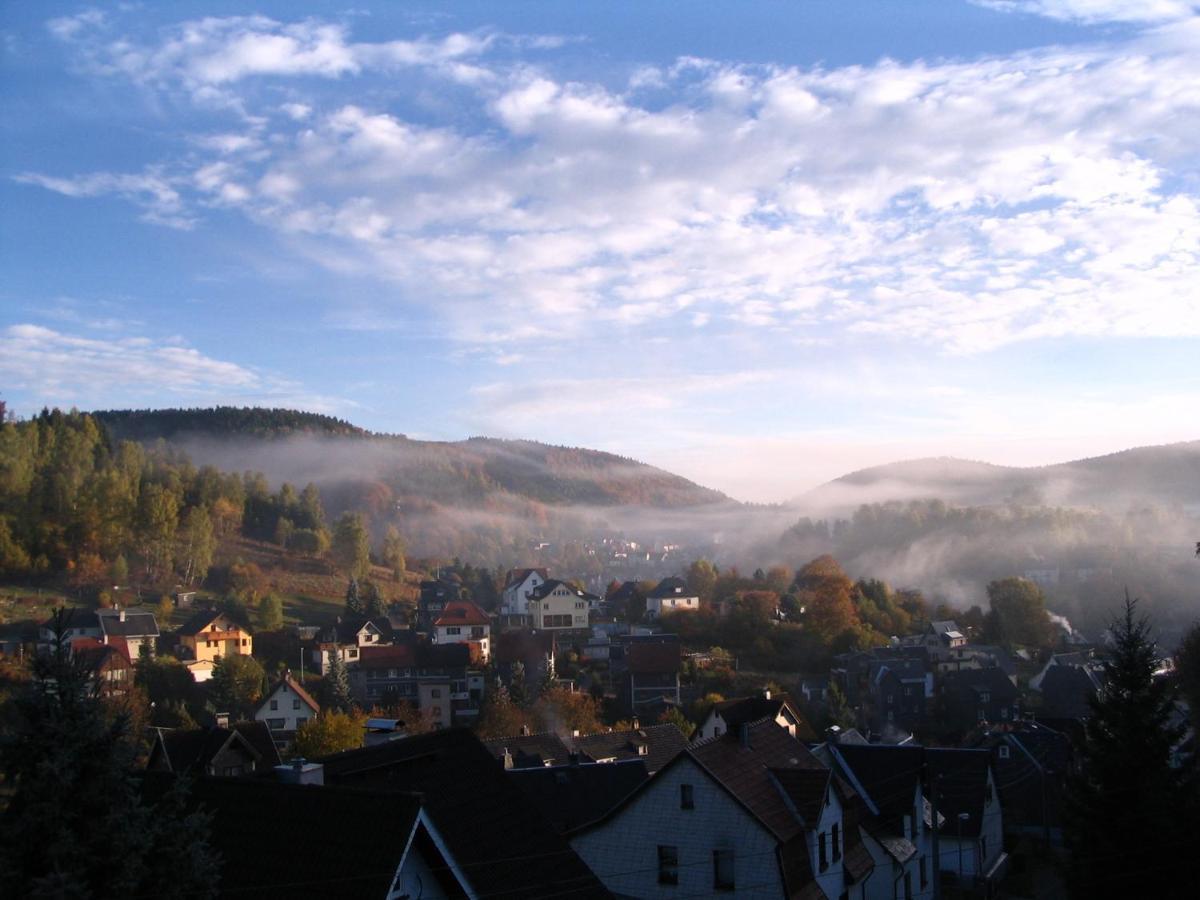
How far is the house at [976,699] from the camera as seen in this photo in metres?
48.6

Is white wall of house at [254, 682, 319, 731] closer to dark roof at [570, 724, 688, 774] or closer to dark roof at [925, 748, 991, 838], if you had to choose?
A: dark roof at [570, 724, 688, 774]

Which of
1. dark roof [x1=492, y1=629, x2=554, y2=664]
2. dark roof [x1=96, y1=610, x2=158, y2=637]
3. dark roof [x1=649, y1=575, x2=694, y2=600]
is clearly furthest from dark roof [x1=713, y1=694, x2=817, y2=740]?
dark roof [x1=96, y1=610, x2=158, y2=637]

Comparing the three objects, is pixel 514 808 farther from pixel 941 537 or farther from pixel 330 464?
pixel 330 464

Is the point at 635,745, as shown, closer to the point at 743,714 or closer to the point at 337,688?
the point at 743,714

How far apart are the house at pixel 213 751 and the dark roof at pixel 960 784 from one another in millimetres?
18853

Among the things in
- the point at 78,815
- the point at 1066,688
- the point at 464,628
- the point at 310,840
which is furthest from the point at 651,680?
the point at 78,815

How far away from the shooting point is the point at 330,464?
197m

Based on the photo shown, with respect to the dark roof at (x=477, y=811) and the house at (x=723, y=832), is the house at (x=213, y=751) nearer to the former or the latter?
the house at (x=723, y=832)

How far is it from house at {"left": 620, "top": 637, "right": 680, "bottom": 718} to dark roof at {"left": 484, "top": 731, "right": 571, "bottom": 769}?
51.5 ft

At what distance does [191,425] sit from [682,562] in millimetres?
97154

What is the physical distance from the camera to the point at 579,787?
25188 mm

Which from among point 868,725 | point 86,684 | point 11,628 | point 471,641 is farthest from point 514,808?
point 11,628

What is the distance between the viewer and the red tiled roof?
62.9 metres

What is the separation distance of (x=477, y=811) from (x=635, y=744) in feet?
68.8
